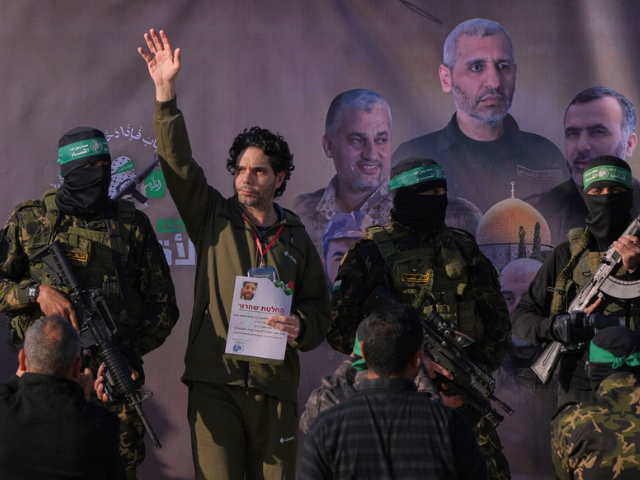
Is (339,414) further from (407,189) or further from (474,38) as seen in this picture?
(474,38)

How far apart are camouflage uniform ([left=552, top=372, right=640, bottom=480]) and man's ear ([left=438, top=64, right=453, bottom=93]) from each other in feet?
9.73

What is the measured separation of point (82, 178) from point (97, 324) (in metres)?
0.74

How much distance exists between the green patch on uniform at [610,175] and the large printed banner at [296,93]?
115 centimetres

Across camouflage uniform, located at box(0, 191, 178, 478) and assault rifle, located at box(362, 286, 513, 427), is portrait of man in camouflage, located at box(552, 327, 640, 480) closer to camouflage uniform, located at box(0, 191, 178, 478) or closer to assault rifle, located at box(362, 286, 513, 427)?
assault rifle, located at box(362, 286, 513, 427)

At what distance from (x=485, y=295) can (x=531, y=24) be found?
230cm

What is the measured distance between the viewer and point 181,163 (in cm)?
438

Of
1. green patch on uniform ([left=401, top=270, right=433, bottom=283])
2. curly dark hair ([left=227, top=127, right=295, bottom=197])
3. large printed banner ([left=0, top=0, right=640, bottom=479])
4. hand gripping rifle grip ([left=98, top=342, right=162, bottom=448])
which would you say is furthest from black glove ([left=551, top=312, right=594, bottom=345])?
hand gripping rifle grip ([left=98, top=342, right=162, bottom=448])

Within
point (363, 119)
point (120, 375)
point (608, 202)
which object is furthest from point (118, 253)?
point (608, 202)

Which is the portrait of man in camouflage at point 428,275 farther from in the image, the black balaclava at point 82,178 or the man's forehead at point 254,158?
the black balaclava at point 82,178

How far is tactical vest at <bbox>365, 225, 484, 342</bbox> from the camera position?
178 inches

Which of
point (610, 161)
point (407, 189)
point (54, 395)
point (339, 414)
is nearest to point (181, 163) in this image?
point (407, 189)

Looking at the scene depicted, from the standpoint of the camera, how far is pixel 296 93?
5.96 metres

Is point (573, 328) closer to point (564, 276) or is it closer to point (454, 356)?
point (564, 276)

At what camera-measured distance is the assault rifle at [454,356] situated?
4.33 m
